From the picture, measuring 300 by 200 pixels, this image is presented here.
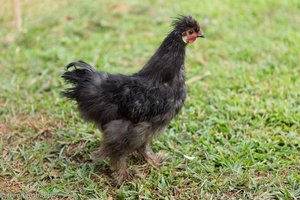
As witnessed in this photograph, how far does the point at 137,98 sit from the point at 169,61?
0.47m

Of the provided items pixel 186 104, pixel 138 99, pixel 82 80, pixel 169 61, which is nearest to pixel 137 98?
pixel 138 99

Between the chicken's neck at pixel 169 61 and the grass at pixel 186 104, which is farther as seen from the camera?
the grass at pixel 186 104

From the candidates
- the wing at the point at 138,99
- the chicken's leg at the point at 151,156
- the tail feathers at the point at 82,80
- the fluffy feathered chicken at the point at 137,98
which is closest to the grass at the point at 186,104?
the chicken's leg at the point at 151,156

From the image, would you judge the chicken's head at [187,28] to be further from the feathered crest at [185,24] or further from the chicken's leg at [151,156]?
the chicken's leg at [151,156]

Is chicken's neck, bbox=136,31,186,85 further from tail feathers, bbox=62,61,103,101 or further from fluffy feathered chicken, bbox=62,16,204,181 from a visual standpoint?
tail feathers, bbox=62,61,103,101

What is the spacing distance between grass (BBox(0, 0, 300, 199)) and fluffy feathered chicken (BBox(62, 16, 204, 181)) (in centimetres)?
46

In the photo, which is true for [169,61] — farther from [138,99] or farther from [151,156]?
[151,156]

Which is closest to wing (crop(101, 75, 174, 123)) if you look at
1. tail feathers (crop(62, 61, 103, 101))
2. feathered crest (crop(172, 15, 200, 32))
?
tail feathers (crop(62, 61, 103, 101))

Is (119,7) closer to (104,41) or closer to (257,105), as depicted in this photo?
(104,41)

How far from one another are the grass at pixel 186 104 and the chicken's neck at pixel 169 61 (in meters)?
0.97

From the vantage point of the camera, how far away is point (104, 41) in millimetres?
7168

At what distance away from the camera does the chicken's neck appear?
3.82 metres

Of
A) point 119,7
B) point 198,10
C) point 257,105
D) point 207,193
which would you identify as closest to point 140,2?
point 119,7

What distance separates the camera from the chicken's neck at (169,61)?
12.5 feet
